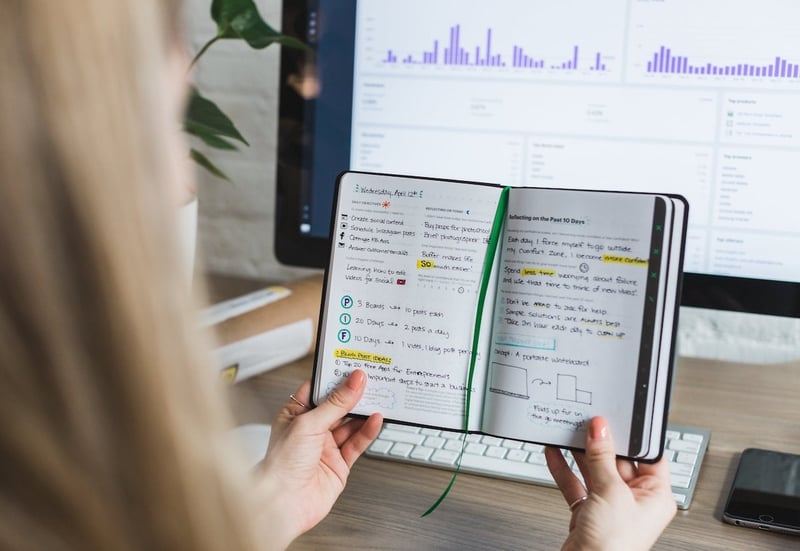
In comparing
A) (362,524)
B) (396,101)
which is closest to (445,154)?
(396,101)

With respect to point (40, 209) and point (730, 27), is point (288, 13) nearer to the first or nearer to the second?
point (730, 27)

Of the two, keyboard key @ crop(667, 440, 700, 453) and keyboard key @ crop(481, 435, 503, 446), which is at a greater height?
keyboard key @ crop(667, 440, 700, 453)

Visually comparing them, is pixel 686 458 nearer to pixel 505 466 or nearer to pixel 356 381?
pixel 505 466

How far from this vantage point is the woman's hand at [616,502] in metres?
0.45

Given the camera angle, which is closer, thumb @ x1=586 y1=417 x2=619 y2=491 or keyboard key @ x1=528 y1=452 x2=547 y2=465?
thumb @ x1=586 y1=417 x2=619 y2=491

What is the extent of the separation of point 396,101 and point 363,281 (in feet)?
0.72

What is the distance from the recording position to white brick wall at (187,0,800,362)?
1.07 metres

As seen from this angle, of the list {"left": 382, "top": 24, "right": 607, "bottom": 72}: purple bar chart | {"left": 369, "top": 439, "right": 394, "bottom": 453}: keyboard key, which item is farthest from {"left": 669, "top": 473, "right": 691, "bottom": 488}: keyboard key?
{"left": 382, "top": 24, "right": 607, "bottom": 72}: purple bar chart

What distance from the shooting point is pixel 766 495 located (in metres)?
0.55

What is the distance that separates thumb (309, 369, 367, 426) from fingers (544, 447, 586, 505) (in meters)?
0.13

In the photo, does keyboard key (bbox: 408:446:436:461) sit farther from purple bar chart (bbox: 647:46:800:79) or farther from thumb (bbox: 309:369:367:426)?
purple bar chart (bbox: 647:46:800:79)

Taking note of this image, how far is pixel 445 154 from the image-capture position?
689mm

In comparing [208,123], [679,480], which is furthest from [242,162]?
[679,480]

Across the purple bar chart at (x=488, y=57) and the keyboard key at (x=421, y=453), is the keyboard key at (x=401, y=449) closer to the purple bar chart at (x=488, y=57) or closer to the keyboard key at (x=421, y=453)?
the keyboard key at (x=421, y=453)
